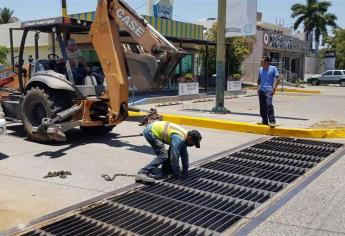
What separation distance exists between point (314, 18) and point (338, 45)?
13111 millimetres

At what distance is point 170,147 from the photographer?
6.21 metres

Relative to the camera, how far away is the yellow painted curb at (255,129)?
10250 millimetres

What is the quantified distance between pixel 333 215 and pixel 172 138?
2358mm

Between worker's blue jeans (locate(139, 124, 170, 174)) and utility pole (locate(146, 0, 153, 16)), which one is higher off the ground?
utility pole (locate(146, 0, 153, 16))

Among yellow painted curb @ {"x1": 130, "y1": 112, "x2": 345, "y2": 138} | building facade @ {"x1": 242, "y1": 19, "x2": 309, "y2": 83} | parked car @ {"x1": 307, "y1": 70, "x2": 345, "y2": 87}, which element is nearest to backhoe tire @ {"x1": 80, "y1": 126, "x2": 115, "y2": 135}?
yellow painted curb @ {"x1": 130, "y1": 112, "x2": 345, "y2": 138}

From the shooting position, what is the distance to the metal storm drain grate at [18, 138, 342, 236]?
15.2 feet

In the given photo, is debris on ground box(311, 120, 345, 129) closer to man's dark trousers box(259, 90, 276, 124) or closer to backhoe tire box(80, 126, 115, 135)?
man's dark trousers box(259, 90, 276, 124)

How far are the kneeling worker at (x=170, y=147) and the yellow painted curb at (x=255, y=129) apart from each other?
4637 millimetres

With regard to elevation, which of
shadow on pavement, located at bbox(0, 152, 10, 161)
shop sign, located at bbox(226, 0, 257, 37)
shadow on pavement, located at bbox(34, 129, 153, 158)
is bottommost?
shadow on pavement, located at bbox(0, 152, 10, 161)

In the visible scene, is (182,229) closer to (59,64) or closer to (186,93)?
(59,64)

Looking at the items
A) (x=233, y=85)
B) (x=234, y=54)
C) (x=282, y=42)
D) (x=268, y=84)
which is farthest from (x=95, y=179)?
(x=282, y=42)

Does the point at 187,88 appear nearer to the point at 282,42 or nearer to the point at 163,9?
the point at 163,9

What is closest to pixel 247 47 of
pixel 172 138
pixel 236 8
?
pixel 236 8

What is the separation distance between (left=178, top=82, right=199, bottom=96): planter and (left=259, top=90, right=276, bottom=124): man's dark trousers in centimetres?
856
